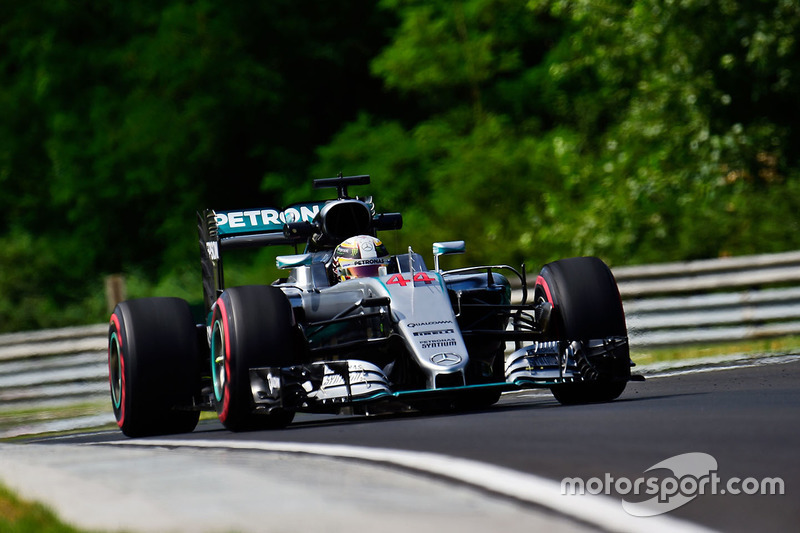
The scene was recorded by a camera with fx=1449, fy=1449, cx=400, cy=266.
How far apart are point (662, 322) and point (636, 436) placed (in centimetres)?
844

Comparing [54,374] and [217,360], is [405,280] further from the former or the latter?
[54,374]

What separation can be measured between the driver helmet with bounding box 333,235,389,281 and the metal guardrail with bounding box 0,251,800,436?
491 cm

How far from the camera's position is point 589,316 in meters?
9.95

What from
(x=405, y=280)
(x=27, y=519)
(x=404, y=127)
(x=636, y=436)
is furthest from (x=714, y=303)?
(x=404, y=127)

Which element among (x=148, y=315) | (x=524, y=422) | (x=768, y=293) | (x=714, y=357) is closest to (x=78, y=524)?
(x=524, y=422)

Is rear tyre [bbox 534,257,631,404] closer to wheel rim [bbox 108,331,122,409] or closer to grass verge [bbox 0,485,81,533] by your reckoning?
wheel rim [bbox 108,331,122,409]

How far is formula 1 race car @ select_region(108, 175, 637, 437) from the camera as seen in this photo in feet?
30.7

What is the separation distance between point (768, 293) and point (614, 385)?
5.81 metres

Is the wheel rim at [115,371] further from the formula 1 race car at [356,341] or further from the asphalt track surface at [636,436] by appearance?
the asphalt track surface at [636,436]

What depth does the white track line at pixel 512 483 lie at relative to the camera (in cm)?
506

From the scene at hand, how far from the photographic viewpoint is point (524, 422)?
8492 mm

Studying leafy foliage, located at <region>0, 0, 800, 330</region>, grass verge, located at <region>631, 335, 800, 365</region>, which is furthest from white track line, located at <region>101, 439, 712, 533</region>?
leafy foliage, located at <region>0, 0, 800, 330</region>

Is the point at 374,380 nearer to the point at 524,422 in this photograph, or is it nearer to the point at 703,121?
the point at 524,422

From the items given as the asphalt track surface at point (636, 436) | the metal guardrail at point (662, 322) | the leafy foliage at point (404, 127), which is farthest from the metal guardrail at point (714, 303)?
the asphalt track surface at point (636, 436)
